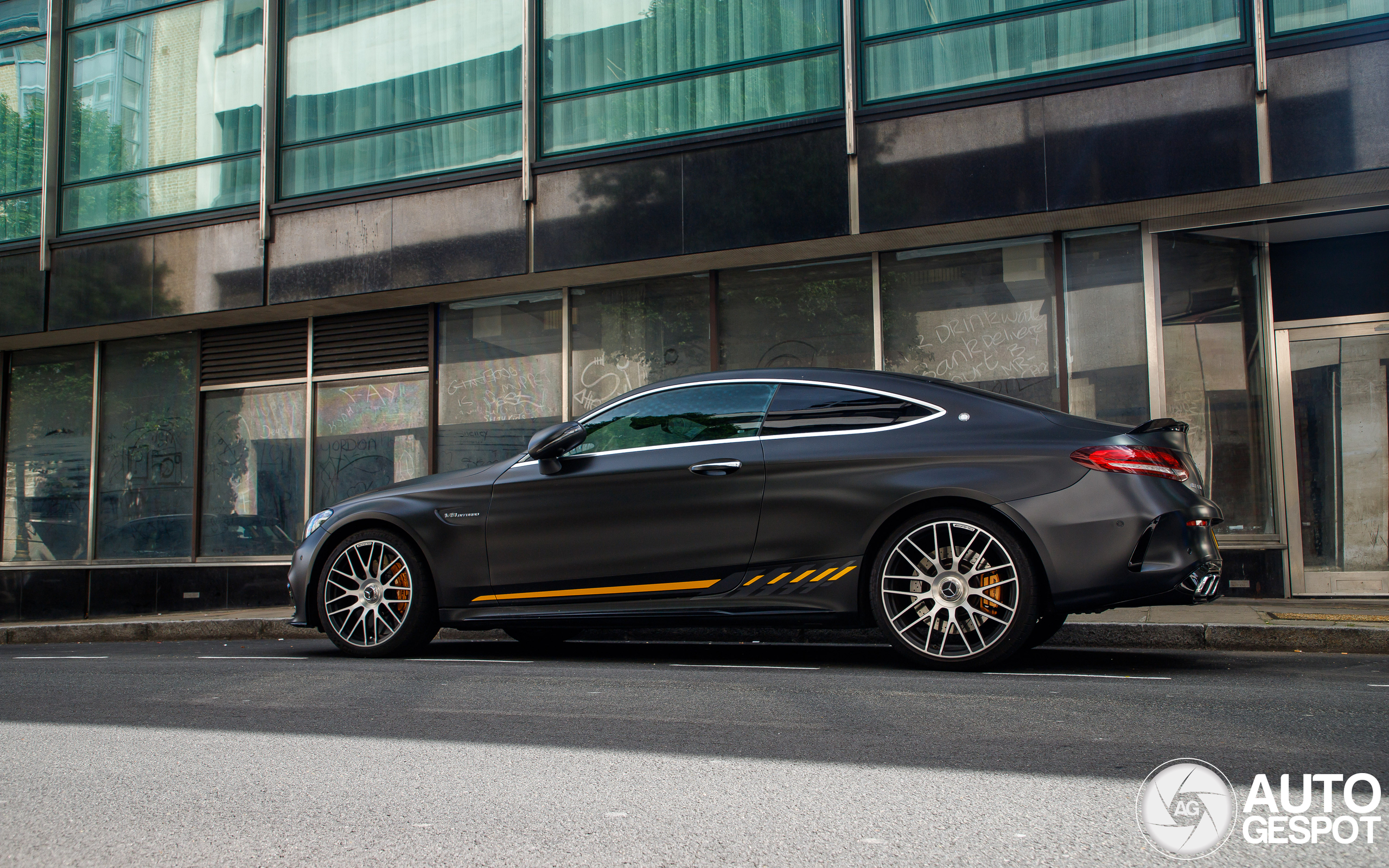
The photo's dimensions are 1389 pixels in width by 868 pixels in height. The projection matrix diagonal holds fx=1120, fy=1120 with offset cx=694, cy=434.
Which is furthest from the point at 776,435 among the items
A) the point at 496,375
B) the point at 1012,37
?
the point at 496,375

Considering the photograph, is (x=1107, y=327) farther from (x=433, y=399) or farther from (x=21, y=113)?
(x=21, y=113)

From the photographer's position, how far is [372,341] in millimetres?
12852

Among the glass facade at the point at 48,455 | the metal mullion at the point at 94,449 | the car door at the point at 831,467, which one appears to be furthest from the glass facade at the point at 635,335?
the glass facade at the point at 48,455

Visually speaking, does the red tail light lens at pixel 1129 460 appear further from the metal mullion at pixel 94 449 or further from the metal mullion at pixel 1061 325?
the metal mullion at pixel 94 449

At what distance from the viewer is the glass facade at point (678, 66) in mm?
10805

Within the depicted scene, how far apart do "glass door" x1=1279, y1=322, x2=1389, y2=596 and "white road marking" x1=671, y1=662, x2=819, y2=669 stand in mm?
5652

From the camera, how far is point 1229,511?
31.3 ft

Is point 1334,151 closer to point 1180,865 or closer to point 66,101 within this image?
point 1180,865

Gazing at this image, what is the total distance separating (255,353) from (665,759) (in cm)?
1124

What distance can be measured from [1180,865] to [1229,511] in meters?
7.85

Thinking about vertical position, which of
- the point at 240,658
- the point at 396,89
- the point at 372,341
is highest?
the point at 396,89

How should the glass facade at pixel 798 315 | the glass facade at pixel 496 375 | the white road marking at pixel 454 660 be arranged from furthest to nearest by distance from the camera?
the glass facade at pixel 496 375, the glass facade at pixel 798 315, the white road marking at pixel 454 660

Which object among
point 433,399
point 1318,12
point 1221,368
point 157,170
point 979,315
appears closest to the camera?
point 1318,12

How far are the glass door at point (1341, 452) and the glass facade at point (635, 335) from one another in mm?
5352
